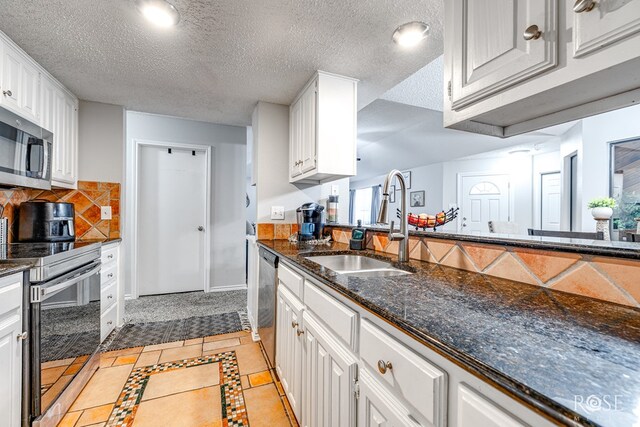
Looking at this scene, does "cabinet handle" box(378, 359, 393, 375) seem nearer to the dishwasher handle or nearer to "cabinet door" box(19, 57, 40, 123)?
the dishwasher handle

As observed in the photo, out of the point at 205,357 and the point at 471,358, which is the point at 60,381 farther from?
the point at 471,358

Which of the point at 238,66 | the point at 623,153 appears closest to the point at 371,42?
the point at 238,66

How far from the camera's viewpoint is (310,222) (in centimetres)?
241

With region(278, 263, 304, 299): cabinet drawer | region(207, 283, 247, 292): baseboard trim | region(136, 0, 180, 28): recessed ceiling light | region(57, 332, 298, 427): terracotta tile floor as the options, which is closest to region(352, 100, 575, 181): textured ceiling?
region(136, 0, 180, 28): recessed ceiling light

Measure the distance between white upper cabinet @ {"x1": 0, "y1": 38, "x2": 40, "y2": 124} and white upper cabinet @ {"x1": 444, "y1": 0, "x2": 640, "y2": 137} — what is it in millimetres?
2431

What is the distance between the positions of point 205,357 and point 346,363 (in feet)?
5.41

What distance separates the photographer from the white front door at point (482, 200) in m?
5.78

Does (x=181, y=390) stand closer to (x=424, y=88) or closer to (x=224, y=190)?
(x=224, y=190)

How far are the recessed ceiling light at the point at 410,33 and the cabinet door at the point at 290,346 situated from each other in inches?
62.4

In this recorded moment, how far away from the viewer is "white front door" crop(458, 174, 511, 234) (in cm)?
578

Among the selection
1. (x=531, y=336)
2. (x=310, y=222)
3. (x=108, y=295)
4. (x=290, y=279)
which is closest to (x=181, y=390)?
(x=290, y=279)

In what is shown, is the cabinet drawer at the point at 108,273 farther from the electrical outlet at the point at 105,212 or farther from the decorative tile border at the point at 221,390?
the decorative tile border at the point at 221,390

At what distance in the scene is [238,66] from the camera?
2002 millimetres

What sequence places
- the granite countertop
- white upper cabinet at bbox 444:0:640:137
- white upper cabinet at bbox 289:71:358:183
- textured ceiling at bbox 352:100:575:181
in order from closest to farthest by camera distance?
the granite countertop, white upper cabinet at bbox 444:0:640:137, white upper cabinet at bbox 289:71:358:183, textured ceiling at bbox 352:100:575:181
